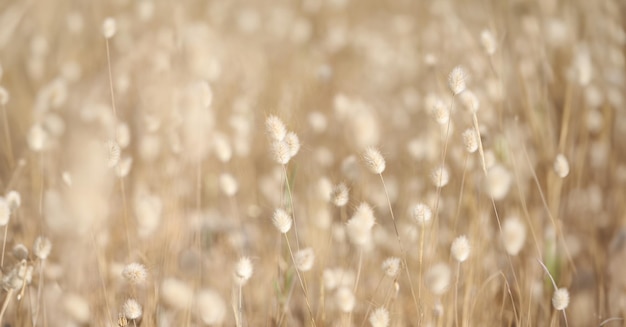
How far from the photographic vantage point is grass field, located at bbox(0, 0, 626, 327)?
1.12m

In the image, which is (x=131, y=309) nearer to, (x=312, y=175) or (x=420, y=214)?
(x=420, y=214)

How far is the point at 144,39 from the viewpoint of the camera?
2195mm

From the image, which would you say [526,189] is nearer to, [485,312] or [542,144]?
[542,144]

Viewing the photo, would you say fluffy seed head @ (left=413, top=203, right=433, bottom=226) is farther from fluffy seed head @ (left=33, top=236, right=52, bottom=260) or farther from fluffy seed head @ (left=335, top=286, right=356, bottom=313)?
fluffy seed head @ (left=33, top=236, right=52, bottom=260)

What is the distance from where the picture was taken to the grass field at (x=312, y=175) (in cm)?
112

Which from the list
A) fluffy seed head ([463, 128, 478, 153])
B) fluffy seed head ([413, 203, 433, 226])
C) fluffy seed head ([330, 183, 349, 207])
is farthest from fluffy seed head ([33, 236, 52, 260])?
fluffy seed head ([463, 128, 478, 153])

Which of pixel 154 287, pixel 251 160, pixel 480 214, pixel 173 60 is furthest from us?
pixel 173 60

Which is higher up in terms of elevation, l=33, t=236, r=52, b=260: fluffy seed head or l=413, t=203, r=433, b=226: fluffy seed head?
l=33, t=236, r=52, b=260: fluffy seed head

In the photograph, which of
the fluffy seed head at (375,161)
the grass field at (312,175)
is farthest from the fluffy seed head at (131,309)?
the fluffy seed head at (375,161)

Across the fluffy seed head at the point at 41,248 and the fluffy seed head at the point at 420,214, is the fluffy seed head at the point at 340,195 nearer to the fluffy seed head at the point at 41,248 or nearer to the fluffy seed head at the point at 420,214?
the fluffy seed head at the point at 420,214

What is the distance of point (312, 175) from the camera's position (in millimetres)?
1597

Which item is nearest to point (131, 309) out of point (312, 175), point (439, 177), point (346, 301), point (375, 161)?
point (346, 301)

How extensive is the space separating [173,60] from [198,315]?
114 centimetres

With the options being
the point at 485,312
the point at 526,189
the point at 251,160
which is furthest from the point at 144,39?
the point at 485,312
